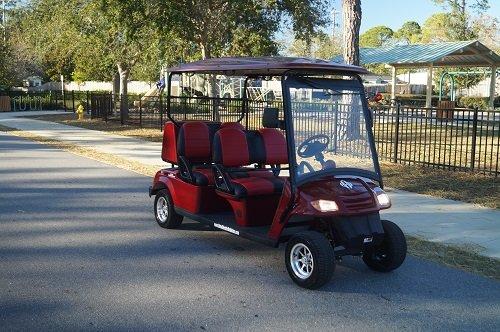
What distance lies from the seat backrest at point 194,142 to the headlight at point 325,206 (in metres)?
2.38

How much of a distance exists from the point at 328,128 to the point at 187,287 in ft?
6.65

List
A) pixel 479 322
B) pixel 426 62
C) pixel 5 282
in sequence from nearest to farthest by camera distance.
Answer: pixel 479 322, pixel 5 282, pixel 426 62

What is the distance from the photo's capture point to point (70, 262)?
586 cm

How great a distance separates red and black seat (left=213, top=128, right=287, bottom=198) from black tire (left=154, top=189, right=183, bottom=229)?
3.13 feet

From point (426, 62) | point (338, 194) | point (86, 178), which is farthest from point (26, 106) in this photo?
point (338, 194)

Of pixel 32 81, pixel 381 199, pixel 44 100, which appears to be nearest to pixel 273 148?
pixel 381 199

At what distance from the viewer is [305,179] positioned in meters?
5.43

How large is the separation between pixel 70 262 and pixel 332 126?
9.42 ft

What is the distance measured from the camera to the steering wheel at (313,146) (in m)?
5.54

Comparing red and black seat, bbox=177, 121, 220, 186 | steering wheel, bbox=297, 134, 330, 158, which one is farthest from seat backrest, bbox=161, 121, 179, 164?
steering wheel, bbox=297, 134, 330, 158

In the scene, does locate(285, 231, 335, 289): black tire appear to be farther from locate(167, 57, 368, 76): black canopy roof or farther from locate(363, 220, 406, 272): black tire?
locate(167, 57, 368, 76): black canopy roof

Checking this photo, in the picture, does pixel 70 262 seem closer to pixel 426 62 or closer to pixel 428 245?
pixel 428 245

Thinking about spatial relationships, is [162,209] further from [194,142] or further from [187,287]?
[187,287]

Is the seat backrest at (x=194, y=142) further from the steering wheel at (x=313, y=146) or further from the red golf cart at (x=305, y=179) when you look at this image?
the steering wheel at (x=313, y=146)
